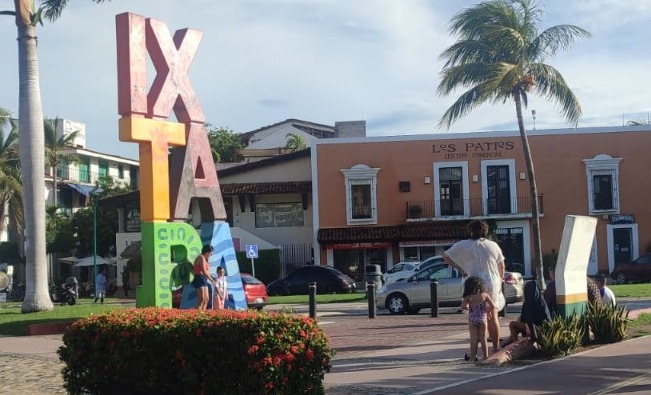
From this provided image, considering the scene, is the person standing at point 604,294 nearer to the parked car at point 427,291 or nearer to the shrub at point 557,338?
the shrub at point 557,338

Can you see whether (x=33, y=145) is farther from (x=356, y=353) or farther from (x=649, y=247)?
(x=649, y=247)

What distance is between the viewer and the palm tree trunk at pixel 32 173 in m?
22.0

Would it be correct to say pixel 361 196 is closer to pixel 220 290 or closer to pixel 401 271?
pixel 401 271

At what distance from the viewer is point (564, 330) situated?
1209cm

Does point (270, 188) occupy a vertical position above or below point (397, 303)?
above

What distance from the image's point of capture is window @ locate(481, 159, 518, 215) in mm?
44531

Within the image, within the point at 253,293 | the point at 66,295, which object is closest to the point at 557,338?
the point at 253,293

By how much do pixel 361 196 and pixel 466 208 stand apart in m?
5.36

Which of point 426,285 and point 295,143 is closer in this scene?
point 426,285

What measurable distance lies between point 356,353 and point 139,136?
20.0 ft

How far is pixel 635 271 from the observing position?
132 ft

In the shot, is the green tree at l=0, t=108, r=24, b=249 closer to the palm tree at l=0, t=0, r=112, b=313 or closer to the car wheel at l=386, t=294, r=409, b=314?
the palm tree at l=0, t=0, r=112, b=313

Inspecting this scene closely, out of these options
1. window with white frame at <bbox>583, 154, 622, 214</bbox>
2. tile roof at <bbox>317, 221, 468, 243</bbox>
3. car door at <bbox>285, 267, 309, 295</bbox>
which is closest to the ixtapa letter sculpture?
car door at <bbox>285, 267, 309, 295</bbox>

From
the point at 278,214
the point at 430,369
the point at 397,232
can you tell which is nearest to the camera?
the point at 430,369
